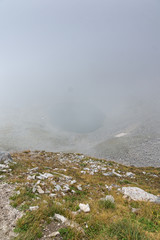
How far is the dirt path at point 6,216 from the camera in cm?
404

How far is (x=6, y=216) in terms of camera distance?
4887 mm

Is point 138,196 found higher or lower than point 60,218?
lower

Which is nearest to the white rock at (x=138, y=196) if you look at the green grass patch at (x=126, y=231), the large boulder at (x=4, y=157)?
the green grass patch at (x=126, y=231)

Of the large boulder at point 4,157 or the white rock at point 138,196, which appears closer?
the white rock at point 138,196

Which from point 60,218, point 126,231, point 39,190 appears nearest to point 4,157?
point 39,190

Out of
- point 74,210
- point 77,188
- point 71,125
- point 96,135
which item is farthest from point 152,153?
point 71,125

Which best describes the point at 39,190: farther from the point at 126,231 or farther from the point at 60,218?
the point at 126,231

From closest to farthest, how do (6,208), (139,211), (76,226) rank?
1. (76,226)
2. (6,208)
3. (139,211)

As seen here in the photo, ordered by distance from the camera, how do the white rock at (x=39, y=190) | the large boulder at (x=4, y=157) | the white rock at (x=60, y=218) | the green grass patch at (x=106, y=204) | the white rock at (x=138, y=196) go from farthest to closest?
the large boulder at (x=4, y=157) < the white rock at (x=138, y=196) < the white rock at (x=39, y=190) < the green grass patch at (x=106, y=204) < the white rock at (x=60, y=218)

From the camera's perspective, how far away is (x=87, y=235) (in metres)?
4.28

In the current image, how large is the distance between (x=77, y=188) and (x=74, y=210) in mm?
3650

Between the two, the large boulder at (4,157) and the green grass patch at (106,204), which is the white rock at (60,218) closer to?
the green grass patch at (106,204)

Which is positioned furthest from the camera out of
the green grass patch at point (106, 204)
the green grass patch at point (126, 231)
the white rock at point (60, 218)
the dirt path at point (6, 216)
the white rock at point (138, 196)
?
the white rock at point (138, 196)

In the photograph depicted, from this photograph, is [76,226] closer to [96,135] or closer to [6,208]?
[6,208]
